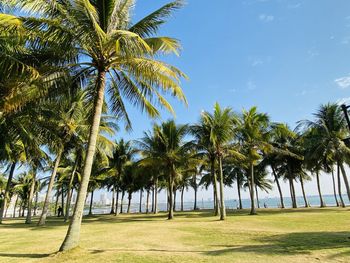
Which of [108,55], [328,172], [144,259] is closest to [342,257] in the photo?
[144,259]

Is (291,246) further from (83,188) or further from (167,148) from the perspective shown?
(167,148)

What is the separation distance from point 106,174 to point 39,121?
22065mm

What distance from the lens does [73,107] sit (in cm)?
1711

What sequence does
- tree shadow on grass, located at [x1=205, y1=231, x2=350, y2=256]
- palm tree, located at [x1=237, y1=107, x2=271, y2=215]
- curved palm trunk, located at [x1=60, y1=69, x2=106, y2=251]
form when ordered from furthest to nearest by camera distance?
palm tree, located at [x1=237, y1=107, x2=271, y2=215], curved palm trunk, located at [x1=60, y1=69, x2=106, y2=251], tree shadow on grass, located at [x1=205, y1=231, x2=350, y2=256]

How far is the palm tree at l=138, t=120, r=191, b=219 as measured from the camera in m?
21.6

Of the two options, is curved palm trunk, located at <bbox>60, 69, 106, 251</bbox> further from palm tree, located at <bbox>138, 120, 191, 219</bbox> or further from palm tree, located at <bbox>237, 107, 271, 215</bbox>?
palm tree, located at <bbox>237, 107, 271, 215</bbox>

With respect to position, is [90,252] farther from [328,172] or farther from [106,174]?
[328,172]

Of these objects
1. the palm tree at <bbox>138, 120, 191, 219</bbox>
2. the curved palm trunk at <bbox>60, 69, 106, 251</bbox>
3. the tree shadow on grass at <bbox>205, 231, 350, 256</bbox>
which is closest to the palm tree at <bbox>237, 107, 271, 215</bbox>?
the palm tree at <bbox>138, 120, 191, 219</bbox>

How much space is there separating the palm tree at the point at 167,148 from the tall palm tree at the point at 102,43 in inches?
450

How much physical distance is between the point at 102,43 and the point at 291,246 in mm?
8018

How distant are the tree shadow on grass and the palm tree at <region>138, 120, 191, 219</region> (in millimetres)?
13205

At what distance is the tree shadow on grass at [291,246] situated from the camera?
679 centimetres

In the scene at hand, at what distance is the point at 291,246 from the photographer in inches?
289

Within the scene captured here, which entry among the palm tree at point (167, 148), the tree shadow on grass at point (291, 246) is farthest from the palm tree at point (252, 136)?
the tree shadow on grass at point (291, 246)
